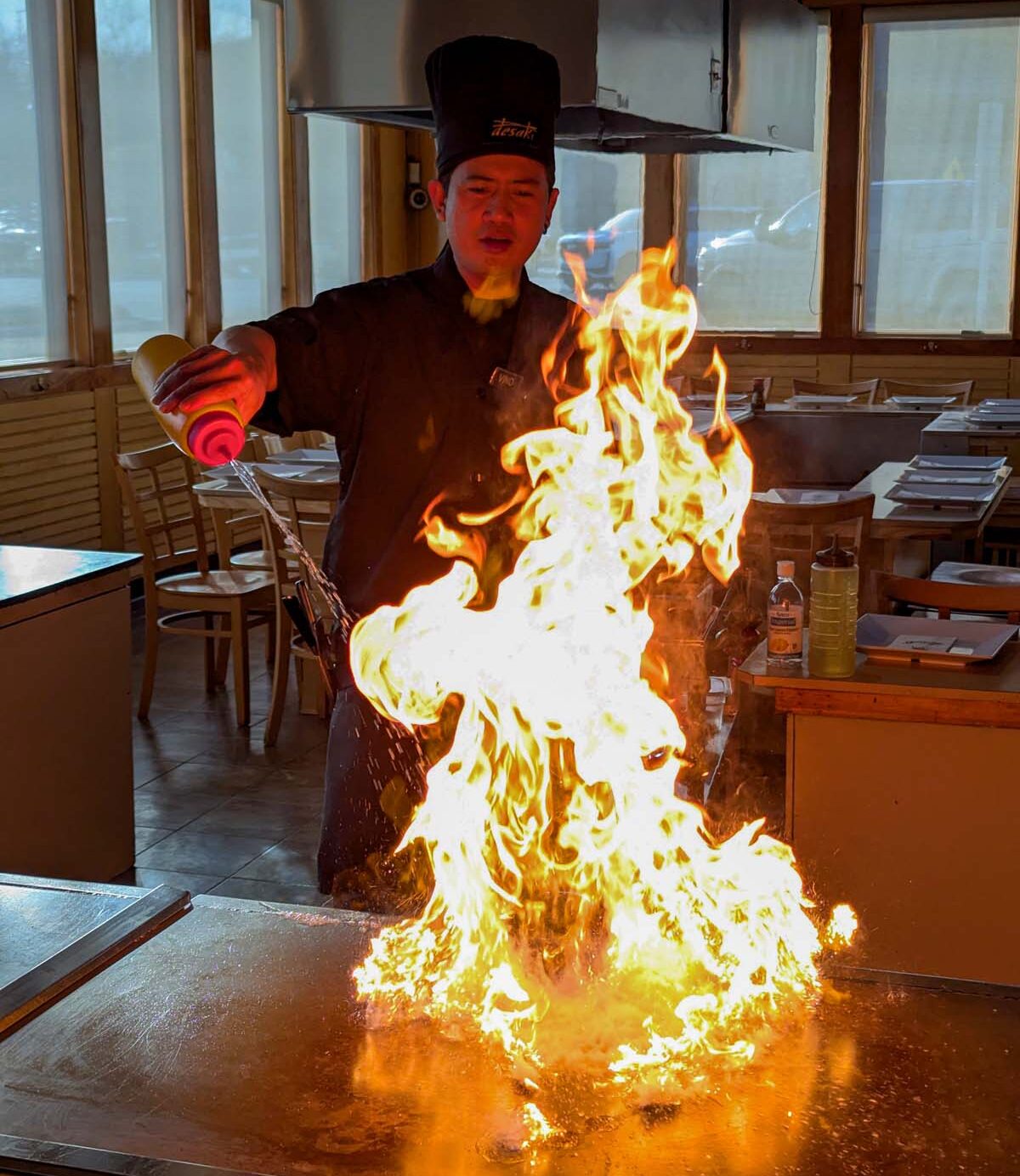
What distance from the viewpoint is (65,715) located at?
3.66 meters

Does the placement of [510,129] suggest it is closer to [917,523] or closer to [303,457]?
[917,523]

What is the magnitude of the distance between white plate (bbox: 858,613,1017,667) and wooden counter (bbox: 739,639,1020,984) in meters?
0.07

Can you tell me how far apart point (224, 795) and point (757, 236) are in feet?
21.8

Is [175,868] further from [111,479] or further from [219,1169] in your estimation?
[111,479]

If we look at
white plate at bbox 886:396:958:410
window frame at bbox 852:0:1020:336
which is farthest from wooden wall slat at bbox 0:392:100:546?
window frame at bbox 852:0:1020:336

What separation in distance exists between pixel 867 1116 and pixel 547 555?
0.79 metres

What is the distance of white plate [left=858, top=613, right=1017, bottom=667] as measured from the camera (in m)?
2.83

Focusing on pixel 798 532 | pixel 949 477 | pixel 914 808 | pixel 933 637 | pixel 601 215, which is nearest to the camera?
pixel 914 808

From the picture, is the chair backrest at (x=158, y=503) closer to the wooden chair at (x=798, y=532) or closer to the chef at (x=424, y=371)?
the wooden chair at (x=798, y=532)

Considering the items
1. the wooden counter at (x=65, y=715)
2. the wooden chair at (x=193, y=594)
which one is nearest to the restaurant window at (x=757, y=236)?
the wooden chair at (x=193, y=594)

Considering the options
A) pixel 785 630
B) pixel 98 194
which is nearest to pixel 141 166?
pixel 98 194

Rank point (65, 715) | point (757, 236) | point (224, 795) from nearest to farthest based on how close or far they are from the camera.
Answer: point (65, 715), point (224, 795), point (757, 236)

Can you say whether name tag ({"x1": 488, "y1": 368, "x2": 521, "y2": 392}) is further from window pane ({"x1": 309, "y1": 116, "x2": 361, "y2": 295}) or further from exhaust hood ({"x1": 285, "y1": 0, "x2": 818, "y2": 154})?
window pane ({"x1": 309, "y1": 116, "x2": 361, "y2": 295})

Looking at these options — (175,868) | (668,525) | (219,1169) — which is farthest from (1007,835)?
(175,868)
